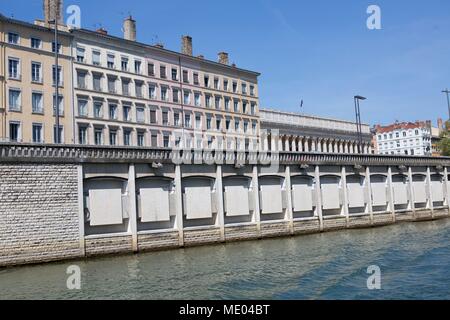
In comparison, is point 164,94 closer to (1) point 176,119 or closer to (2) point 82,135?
(1) point 176,119

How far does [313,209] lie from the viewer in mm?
39469

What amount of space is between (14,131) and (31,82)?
503cm

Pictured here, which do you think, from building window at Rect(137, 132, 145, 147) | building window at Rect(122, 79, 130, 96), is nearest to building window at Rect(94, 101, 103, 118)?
building window at Rect(122, 79, 130, 96)

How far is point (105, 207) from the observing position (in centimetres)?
2848

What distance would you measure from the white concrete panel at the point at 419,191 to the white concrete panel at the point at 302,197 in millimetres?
15220

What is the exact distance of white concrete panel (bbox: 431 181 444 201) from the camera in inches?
2002

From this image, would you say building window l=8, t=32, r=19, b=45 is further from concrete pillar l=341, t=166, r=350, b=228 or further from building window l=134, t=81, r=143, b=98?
concrete pillar l=341, t=166, r=350, b=228

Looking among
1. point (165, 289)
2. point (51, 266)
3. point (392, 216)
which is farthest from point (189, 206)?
point (392, 216)

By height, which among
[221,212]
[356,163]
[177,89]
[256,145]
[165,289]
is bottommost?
[165,289]

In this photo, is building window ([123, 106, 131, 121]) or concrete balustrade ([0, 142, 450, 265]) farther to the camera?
building window ([123, 106, 131, 121])

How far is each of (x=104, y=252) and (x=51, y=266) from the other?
3485 millimetres

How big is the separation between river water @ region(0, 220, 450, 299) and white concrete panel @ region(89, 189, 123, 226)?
224 centimetres

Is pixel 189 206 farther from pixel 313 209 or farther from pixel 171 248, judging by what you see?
pixel 313 209

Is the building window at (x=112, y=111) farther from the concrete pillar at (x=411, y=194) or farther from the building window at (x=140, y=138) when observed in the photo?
the concrete pillar at (x=411, y=194)
